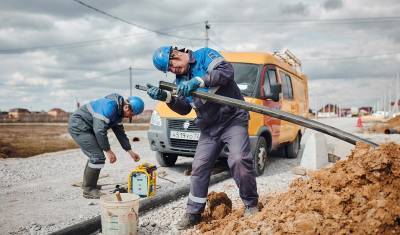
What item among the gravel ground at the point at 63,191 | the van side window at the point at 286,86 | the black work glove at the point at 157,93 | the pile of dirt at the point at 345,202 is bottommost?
the gravel ground at the point at 63,191

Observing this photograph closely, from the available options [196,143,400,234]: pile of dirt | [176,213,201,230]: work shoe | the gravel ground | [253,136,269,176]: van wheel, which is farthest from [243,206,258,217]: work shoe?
[253,136,269,176]: van wheel

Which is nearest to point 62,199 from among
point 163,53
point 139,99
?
point 139,99

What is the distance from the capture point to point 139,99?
19.9 feet

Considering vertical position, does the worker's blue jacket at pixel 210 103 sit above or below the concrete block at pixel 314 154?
above

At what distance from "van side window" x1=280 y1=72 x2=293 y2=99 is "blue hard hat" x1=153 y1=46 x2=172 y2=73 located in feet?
16.0

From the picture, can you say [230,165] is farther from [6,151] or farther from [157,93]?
[6,151]

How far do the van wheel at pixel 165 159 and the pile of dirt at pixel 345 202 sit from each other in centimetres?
467

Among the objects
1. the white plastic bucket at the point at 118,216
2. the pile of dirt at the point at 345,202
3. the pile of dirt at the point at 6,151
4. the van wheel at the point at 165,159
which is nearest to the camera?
the pile of dirt at the point at 345,202

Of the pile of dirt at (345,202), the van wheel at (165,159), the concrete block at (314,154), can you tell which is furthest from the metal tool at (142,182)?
the concrete block at (314,154)

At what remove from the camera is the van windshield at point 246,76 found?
7453 mm

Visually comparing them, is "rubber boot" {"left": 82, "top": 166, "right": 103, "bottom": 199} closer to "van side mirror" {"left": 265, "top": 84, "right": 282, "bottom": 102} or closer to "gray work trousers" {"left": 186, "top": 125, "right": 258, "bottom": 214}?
"gray work trousers" {"left": 186, "top": 125, "right": 258, "bottom": 214}

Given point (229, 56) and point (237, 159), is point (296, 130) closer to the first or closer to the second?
point (229, 56)

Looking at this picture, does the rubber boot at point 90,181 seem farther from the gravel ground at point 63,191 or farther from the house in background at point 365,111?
the house in background at point 365,111

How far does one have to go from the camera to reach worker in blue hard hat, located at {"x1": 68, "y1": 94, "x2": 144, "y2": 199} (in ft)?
18.7
